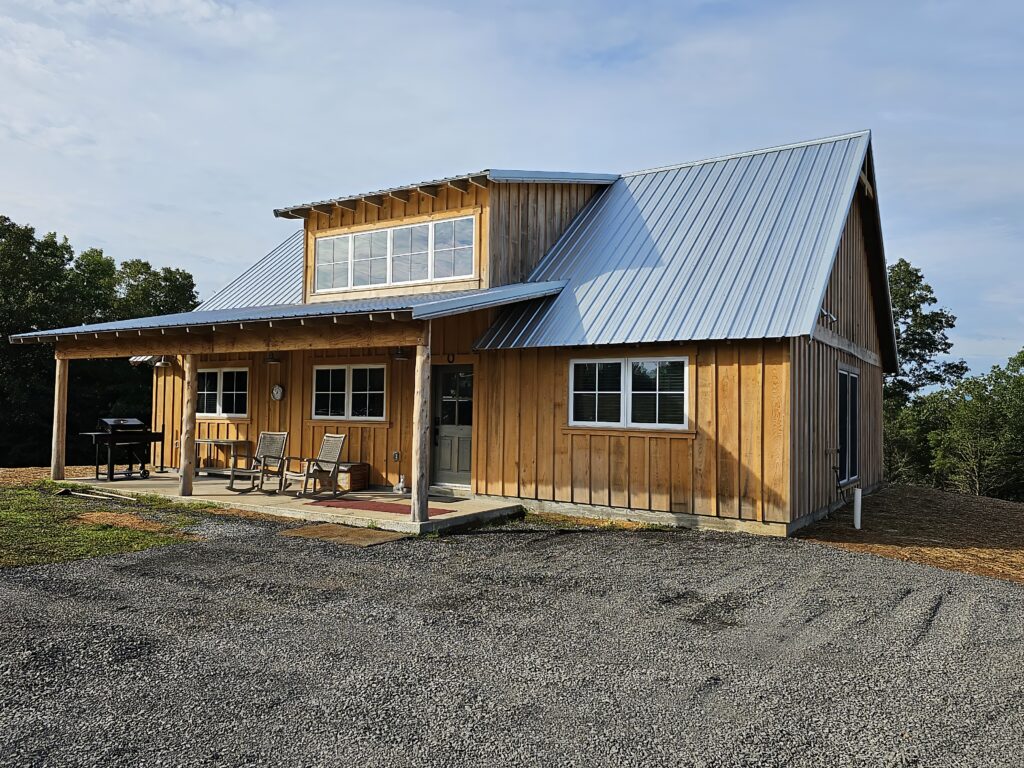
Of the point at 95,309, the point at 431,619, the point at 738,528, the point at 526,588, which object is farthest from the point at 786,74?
the point at 95,309

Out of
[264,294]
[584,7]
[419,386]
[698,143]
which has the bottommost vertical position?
[419,386]

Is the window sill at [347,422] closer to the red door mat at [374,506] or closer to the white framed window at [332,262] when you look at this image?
the red door mat at [374,506]

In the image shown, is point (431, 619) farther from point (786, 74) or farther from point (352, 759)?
point (786, 74)

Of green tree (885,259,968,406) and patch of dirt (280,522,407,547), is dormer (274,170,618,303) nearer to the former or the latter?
patch of dirt (280,522,407,547)

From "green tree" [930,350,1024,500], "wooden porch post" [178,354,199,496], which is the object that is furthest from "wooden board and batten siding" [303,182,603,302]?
"green tree" [930,350,1024,500]

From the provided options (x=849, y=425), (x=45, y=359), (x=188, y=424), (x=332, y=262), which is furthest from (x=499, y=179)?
(x=45, y=359)

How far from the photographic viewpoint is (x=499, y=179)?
434 inches

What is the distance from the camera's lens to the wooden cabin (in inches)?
343

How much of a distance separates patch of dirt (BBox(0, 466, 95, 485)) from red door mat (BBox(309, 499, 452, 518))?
19.5ft

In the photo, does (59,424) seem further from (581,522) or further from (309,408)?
(581,522)

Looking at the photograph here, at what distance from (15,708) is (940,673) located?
15.7ft

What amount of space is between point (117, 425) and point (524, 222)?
318 inches

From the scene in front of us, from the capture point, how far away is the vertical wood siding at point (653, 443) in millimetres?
8539

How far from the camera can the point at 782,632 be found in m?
4.95
